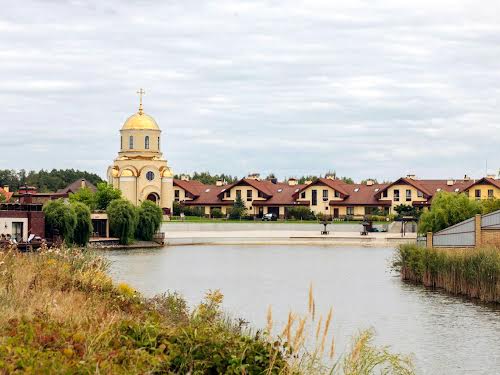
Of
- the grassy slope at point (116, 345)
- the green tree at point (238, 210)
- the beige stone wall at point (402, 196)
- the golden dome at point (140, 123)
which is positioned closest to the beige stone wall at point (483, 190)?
the beige stone wall at point (402, 196)

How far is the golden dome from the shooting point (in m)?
110

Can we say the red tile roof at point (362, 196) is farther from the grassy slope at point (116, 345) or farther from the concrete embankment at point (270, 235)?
the grassy slope at point (116, 345)

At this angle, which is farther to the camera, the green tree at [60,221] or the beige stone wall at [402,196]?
the beige stone wall at [402,196]

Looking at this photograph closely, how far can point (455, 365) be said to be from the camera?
20.7m

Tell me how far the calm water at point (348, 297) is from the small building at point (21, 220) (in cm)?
657

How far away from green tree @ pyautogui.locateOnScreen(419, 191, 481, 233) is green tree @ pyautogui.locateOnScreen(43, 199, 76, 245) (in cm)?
2375

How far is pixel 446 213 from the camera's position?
63.5 m

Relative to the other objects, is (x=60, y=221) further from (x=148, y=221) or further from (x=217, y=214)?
(x=217, y=214)

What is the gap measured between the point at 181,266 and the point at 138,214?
29.7 metres

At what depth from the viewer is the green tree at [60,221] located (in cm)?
6806

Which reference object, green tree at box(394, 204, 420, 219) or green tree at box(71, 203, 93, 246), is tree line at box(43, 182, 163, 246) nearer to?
green tree at box(71, 203, 93, 246)

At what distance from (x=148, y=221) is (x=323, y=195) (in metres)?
37.8

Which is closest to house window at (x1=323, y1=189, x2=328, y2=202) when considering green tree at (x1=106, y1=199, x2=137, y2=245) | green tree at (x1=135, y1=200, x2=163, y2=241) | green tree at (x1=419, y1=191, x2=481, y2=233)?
green tree at (x1=135, y1=200, x2=163, y2=241)

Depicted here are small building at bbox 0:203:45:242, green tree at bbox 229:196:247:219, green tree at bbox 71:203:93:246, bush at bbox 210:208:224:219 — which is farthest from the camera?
bush at bbox 210:208:224:219
